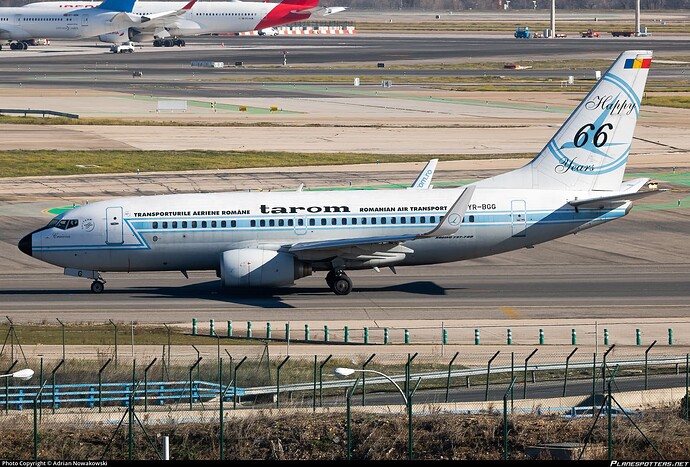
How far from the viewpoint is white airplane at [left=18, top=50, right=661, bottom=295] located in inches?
2156

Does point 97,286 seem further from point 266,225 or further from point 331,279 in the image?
point 331,279

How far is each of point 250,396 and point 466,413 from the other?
687cm

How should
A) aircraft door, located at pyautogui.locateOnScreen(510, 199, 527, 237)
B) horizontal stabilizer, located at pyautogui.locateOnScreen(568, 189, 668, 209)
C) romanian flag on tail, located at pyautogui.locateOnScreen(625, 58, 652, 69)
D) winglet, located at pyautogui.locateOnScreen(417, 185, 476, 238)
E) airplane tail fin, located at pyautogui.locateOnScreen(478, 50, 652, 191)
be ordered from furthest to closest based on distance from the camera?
1. romanian flag on tail, located at pyautogui.locateOnScreen(625, 58, 652, 69)
2. airplane tail fin, located at pyautogui.locateOnScreen(478, 50, 652, 191)
3. aircraft door, located at pyautogui.locateOnScreen(510, 199, 527, 237)
4. horizontal stabilizer, located at pyautogui.locateOnScreen(568, 189, 668, 209)
5. winglet, located at pyautogui.locateOnScreen(417, 185, 476, 238)

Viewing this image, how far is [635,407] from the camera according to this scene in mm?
37500

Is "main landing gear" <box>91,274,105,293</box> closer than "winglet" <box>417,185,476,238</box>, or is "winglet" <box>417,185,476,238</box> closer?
"winglet" <box>417,185,476,238</box>

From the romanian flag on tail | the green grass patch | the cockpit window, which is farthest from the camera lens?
the green grass patch

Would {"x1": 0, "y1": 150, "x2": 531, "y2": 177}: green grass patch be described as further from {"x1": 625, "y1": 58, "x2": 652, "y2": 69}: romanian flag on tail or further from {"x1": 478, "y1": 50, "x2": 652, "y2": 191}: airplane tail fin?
{"x1": 625, "y1": 58, "x2": 652, "y2": 69}: romanian flag on tail

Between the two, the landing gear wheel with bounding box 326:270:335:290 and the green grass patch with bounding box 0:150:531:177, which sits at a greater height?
the green grass patch with bounding box 0:150:531:177

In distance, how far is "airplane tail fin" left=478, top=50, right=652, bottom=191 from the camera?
5784 cm

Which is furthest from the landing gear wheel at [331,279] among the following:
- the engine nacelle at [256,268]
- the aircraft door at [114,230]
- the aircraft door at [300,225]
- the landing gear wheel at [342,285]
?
the aircraft door at [114,230]

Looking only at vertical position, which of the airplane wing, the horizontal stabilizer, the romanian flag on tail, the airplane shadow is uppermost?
the romanian flag on tail

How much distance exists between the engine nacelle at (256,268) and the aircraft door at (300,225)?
134 cm

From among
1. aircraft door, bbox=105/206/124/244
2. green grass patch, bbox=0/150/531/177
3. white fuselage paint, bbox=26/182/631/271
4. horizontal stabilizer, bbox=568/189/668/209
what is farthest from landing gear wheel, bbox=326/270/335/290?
green grass patch, bbox=0/150/531/177

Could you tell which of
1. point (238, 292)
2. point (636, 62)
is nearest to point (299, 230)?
point (238, 292)
